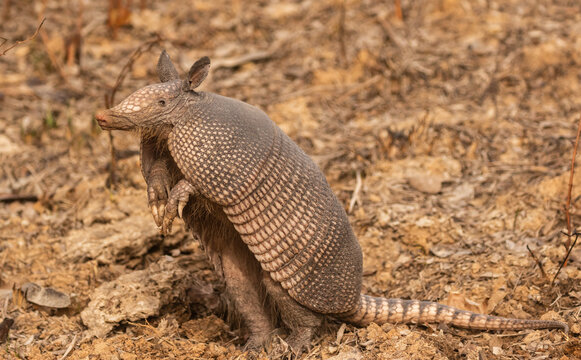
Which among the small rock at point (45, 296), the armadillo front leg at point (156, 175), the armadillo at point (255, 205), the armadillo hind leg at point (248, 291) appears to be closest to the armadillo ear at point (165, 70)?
the armadillo at point (255, 205)

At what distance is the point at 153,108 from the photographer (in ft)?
14.2

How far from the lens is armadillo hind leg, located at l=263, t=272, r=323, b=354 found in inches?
Answer: 190

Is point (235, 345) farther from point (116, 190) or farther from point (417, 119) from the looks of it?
point (417, 119)

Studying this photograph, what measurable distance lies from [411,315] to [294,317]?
3.06 ft

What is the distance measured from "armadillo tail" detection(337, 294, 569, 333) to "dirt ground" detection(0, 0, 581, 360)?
0.10m

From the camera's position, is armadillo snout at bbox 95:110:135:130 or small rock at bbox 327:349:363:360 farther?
small rock at bbox 327:349:363:360

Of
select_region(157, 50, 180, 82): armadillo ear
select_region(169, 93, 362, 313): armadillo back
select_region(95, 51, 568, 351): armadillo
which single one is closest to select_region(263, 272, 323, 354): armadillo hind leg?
select_region(95, 51, 568, 351): armadillo

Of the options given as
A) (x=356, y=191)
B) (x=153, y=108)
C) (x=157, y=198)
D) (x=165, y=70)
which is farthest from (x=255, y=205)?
(x=356, y=191)

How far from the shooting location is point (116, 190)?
23.9 ft

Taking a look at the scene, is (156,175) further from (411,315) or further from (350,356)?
(411,315)

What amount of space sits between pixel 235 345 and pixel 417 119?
12.8ft

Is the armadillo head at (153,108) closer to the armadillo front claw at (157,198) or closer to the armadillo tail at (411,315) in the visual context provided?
the armadillo front claw at (157,198)

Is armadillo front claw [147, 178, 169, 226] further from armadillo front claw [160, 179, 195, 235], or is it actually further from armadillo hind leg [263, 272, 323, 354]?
armadillo hind leg [263, 272, 323, 354]

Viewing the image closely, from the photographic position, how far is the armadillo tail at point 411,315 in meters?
4.89
